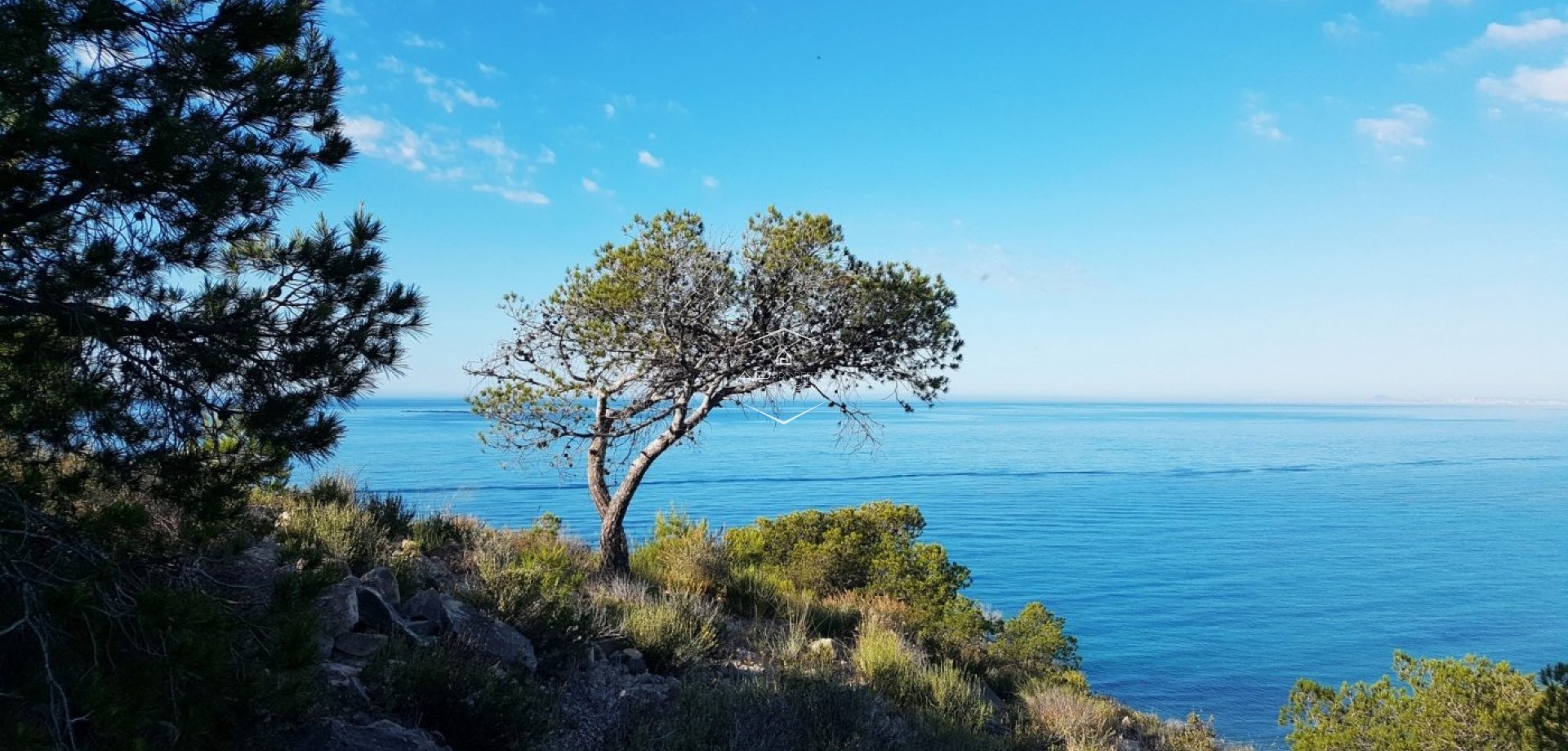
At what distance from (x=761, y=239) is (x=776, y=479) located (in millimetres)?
48806

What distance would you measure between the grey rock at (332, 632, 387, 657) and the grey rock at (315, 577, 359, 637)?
58 millimetres

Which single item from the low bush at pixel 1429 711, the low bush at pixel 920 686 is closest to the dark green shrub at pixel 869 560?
the low bush at pixel 920 686

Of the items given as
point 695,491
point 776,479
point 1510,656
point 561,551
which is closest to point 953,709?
point 561,551

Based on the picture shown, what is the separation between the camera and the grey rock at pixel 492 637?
6.54 meters

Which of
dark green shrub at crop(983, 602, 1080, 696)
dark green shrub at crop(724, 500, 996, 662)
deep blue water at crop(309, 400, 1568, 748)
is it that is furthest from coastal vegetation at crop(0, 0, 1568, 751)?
deep blue water at crop(309, 400, 1568, 748)

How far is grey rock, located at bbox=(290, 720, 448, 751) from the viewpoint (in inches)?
160

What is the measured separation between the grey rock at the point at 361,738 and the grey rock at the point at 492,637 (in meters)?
1.85

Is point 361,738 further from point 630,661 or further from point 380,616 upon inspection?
point 630,661

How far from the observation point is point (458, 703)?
5230 mm

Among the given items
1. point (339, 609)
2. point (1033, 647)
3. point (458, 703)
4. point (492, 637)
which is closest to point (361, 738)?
point (458, 703)

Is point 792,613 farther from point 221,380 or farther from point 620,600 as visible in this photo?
point 221,380

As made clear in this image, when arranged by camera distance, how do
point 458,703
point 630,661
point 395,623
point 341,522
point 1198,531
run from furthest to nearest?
point 1198,531 < point 341,522 < point 630,661 < point 395,623 < point 458,703

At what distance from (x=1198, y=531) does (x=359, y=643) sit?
4896 cm

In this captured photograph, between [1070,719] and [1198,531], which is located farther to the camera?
[1198,531]
